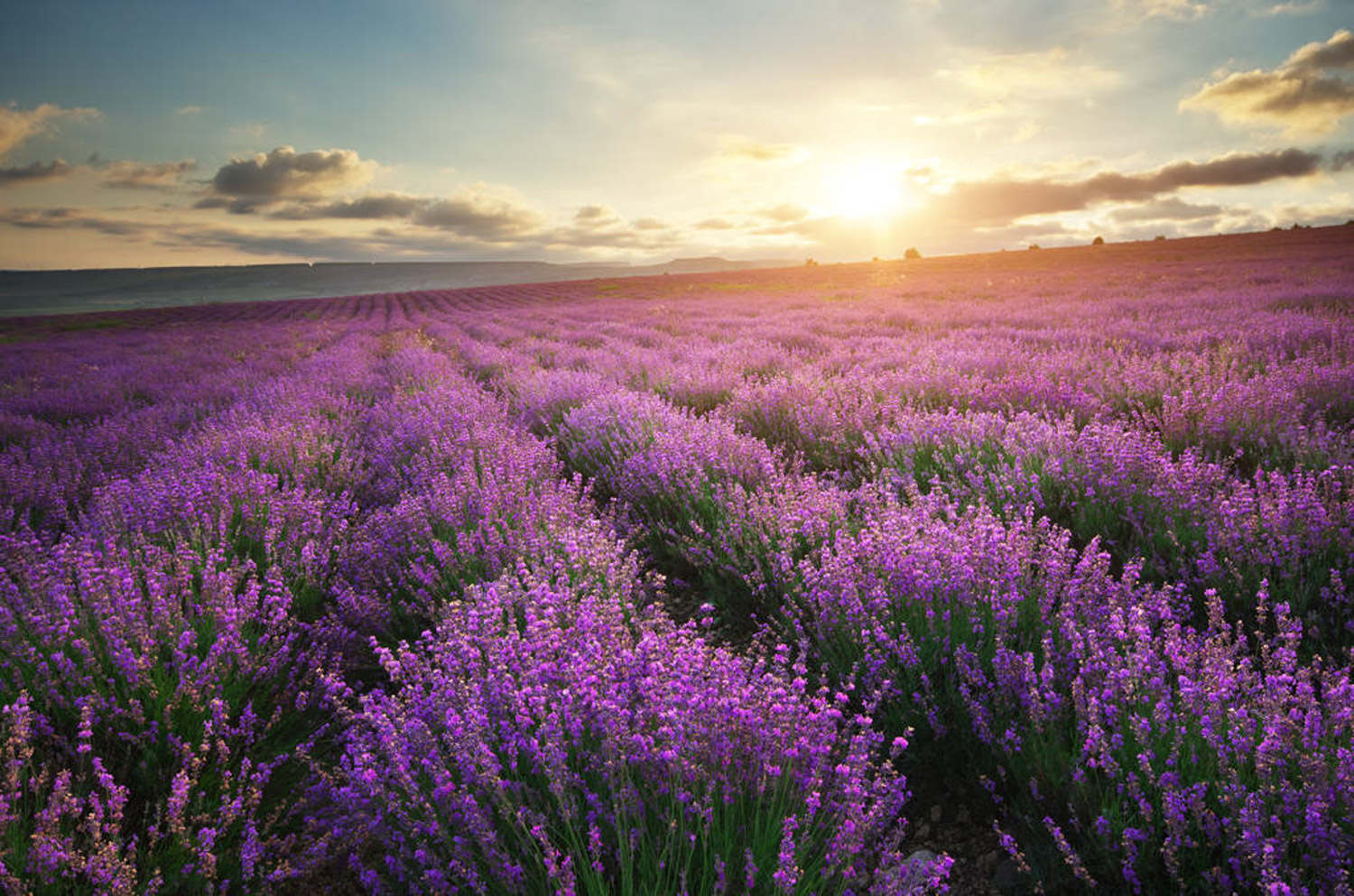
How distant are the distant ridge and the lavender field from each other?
92.8 metres

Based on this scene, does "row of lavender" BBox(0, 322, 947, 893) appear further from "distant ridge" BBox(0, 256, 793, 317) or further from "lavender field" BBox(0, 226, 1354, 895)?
"distant ridge" BBox(0, 256, 793, 317)

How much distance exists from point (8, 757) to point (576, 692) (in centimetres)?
157

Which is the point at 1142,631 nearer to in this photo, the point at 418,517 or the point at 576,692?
the point at 576,692

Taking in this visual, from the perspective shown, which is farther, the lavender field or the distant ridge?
the distant ridge

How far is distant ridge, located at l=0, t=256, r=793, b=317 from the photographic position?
110m

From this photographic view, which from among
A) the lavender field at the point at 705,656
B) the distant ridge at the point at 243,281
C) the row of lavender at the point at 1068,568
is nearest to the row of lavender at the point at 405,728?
the lavender field at the point at 705,656

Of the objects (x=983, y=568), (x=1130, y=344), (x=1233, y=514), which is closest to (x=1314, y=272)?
(x=1130, y=344)

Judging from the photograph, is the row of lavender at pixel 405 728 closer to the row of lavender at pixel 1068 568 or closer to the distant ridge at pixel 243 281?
the row of lavender at pixel 1068 568

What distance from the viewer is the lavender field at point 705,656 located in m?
1.42

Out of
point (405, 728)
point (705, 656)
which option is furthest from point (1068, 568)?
point (405, 728)

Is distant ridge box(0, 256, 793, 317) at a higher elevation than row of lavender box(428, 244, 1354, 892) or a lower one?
higher

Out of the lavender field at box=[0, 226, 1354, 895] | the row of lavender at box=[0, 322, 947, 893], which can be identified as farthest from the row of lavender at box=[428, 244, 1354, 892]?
the row of lavender at box=[0, 322, 947, 893]

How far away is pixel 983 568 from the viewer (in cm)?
221

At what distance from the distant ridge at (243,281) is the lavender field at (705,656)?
3654 inches
